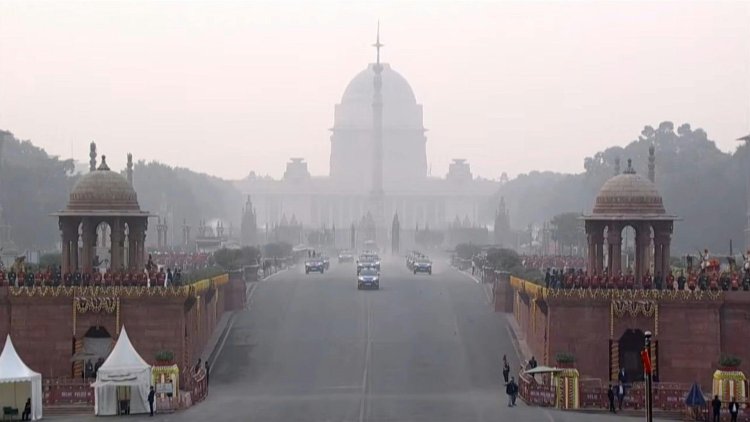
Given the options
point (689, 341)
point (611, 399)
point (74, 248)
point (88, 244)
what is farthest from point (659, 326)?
point (74, 248)

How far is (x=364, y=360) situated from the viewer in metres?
49.4

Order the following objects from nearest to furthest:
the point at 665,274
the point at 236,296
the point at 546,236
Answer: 1. the point at 665,274
2. the point at 236,296
3. the point at 546,236

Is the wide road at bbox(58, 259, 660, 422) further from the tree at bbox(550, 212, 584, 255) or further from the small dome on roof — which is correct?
the tree at bbox(550, 212, 584, 255)

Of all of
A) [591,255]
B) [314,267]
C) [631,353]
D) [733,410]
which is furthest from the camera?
[314,267]

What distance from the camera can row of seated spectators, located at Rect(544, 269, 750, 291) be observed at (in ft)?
152

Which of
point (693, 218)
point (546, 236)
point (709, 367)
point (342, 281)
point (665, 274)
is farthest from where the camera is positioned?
point (546, 236)

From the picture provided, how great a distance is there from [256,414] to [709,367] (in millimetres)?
13282

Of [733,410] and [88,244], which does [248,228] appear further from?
[733,410]

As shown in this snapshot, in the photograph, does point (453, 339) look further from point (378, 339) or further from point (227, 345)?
point (227, 345)

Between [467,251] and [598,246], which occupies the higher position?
[598,246]

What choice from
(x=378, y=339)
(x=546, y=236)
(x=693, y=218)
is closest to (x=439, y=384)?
(x=378, y=339)

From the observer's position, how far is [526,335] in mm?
53062

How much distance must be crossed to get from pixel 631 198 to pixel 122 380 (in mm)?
17529

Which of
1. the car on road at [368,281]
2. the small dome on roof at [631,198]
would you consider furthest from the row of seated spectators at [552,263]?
the small dome on roof at [631,198]
